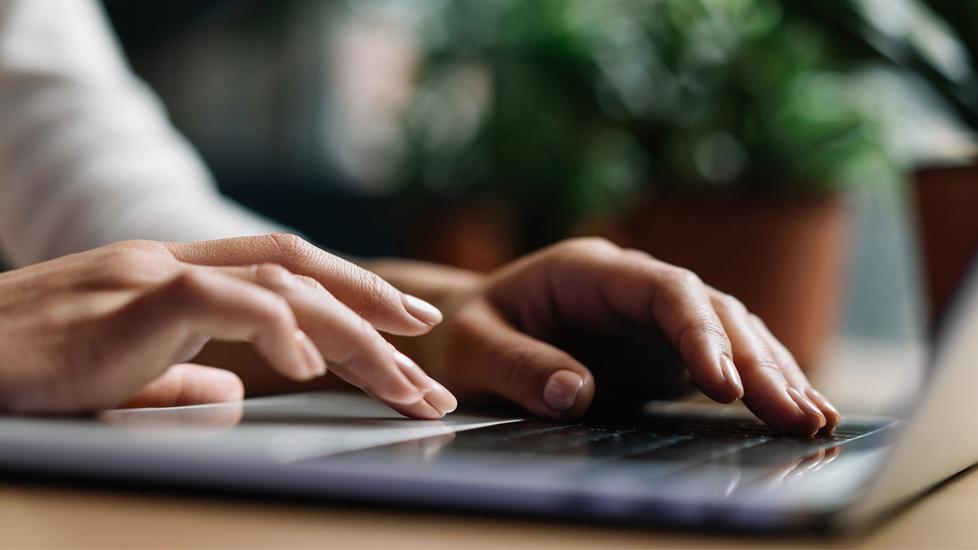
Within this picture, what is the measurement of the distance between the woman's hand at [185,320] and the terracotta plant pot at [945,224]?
0.64 m

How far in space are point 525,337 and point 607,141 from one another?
721mm

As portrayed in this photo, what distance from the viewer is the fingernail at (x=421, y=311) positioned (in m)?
0.39

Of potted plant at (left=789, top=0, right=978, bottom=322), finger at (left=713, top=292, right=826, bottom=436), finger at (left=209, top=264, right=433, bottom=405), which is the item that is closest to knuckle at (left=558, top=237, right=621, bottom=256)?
finger at (left=713, top=292, right=826, bottom=436)

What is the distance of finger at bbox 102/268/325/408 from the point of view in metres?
0.31

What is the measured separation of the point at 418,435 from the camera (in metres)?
0.33

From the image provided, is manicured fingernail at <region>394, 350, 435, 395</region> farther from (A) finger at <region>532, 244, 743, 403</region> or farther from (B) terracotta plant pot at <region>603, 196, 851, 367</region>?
(B) terracotta plant pot at <region>603, 196, 851, 367</region>

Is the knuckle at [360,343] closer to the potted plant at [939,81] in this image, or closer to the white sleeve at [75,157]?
the white sleeve at [75,157]

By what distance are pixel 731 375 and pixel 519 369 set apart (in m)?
0.11

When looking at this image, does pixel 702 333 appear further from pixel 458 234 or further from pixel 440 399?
pixel 458 234

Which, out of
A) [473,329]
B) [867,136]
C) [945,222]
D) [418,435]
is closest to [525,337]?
[473,329]

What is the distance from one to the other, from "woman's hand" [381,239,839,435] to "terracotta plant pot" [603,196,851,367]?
1.51 ft

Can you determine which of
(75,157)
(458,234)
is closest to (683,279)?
(75,157)

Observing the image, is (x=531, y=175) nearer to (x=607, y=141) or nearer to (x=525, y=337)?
(x=607, y=141)

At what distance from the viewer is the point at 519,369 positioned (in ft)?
1.56
